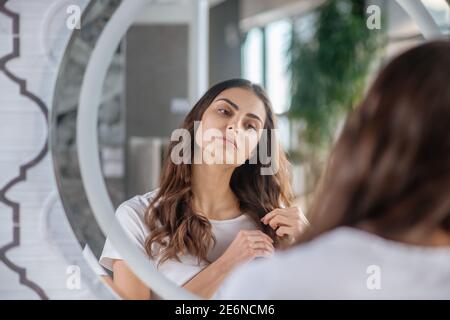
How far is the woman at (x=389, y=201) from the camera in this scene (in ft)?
1.81

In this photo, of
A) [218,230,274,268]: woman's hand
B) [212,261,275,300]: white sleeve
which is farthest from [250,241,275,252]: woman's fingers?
[212,261,275,300]: white sleeve

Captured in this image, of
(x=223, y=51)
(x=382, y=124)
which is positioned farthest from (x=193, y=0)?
(x=382, y=124)

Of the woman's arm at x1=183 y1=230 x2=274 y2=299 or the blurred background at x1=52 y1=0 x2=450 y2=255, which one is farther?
the blurred background at x1=52 y1=0 x2=450 y2=255

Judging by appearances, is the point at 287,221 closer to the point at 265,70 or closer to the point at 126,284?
the point at 126,284

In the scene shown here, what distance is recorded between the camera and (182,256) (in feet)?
3.44

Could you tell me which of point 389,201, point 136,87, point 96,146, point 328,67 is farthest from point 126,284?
point 328,67

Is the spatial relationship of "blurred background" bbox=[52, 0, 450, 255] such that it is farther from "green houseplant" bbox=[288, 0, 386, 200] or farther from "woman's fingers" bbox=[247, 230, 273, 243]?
"woman's fingers" bbox=[247, 230, 273, 243]

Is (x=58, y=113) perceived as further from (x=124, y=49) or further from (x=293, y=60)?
(x=293, y=60)

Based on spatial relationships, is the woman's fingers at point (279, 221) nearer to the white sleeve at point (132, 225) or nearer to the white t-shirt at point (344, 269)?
the white sleeve at point (132, 225)

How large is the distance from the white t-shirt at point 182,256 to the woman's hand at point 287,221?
5 cm

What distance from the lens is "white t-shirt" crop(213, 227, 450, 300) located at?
55 centimetres

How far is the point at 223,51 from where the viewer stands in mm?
3836

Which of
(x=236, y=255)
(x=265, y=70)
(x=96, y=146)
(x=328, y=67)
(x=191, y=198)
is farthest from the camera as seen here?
(x=265, y=70)

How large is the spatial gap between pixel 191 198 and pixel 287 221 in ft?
0.60
